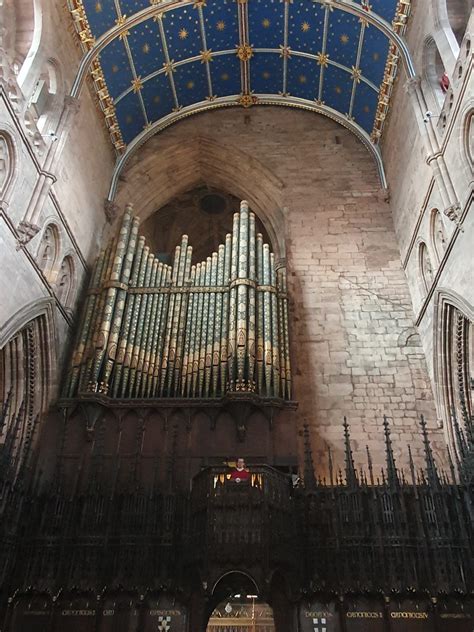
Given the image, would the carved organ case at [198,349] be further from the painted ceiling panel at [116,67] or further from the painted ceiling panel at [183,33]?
the painted ceiling panel at [183,33]

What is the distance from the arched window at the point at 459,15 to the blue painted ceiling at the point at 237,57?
156 centimetres

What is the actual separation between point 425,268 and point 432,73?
3.97 metres

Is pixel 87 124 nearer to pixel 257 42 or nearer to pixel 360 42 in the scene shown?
pixel 257 42

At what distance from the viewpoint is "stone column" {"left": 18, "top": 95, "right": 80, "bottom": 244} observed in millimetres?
8461

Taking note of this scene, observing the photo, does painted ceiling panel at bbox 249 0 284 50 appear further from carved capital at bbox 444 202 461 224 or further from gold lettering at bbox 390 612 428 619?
gold lettering at bbox 390 612 428 619

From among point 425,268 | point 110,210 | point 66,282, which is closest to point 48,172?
point 66,282

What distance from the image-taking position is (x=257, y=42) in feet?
43.7

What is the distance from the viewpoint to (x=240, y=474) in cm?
677

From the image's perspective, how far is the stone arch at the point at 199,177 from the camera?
44.8ft

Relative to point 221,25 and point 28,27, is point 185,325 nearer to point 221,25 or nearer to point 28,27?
point 28,27

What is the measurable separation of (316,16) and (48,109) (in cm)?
670

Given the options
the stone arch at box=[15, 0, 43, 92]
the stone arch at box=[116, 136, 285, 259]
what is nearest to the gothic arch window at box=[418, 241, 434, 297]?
the stone arch at box=[116, 136, 285, 259]

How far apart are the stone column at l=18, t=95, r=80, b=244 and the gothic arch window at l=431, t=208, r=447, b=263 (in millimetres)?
7090

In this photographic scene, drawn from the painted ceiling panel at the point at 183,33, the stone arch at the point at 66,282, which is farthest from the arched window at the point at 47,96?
the painted ceiling panel at the point at 183,33
